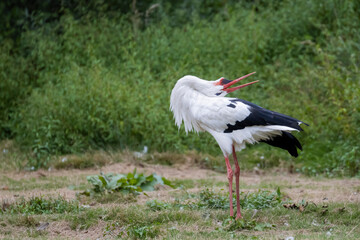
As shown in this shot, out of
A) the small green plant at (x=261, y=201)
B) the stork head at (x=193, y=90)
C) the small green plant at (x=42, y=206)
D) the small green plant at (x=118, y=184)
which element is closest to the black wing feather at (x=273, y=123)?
the stork head at (x=193, y=90)

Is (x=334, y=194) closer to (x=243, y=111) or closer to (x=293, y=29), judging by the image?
(x=243, y=111)

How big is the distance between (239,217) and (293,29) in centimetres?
720

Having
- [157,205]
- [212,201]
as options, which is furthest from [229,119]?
[157,205]

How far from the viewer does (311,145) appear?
340 inches

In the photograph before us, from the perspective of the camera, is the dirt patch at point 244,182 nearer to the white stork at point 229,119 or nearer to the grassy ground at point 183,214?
the grassy ground at point 183,214

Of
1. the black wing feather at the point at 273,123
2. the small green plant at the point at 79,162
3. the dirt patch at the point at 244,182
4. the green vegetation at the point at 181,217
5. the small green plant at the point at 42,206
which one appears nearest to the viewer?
the green vegetation at the point at 181,217

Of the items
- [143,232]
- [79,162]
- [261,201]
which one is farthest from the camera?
[79,162]

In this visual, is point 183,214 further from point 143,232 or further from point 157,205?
point 143,232

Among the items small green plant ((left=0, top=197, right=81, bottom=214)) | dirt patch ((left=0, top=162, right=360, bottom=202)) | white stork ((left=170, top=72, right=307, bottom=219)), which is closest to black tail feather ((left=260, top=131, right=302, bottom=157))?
white stork ((left=170, top=72, right=307, bottom=219))

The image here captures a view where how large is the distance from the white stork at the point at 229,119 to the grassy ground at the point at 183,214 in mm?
375

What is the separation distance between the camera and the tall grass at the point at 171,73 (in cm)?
890

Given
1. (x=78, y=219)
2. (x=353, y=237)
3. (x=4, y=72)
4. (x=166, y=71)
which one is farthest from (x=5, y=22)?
(x=353, y=237)

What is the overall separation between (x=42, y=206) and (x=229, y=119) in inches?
84.8

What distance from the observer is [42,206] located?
5633 millimetres
